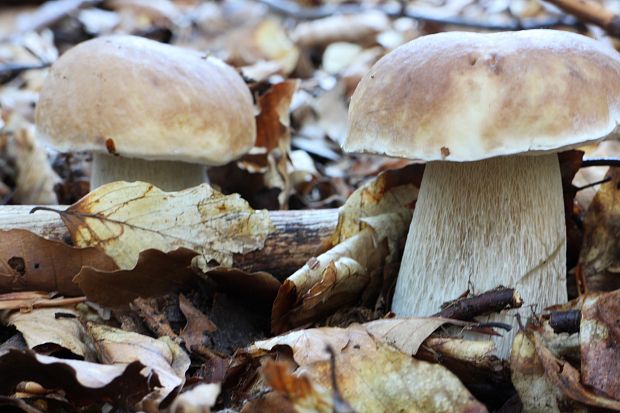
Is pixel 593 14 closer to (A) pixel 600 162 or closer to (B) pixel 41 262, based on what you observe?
(A) pixel 600 162

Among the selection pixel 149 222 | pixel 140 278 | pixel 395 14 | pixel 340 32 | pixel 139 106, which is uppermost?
pixel 395 14

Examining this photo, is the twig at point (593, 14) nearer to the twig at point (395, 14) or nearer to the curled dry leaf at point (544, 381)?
the twig at point (395, 14)

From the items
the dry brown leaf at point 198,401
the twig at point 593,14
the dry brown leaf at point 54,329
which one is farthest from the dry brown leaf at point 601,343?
the twig at point 593,14

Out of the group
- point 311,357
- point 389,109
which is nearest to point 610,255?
point 389,109

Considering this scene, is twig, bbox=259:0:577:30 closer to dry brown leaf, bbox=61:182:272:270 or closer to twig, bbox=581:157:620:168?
twig, bbox=581:157:620:168

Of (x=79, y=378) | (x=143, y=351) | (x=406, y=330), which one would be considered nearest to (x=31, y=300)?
(x=143, y=351)

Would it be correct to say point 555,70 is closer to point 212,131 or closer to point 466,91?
point 466,91

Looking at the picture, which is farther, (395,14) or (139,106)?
(395,14)

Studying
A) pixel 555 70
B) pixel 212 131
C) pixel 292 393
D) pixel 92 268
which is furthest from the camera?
pixel 212 131
